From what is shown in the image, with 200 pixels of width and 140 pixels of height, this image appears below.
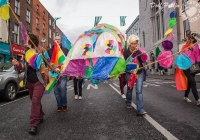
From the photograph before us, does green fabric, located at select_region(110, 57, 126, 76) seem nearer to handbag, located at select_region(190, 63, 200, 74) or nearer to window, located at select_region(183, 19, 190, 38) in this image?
handbag, located at select_region(190, 63, 200, 74)

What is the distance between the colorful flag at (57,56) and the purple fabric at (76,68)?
34 cm

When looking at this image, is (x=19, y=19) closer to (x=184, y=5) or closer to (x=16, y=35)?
(x=16, y=35)

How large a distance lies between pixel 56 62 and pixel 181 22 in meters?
23.3

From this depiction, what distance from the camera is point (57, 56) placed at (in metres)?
4.17

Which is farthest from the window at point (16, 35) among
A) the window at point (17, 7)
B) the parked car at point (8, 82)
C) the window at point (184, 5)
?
the window at point (184, 5)

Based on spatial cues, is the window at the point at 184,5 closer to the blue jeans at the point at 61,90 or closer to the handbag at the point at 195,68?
the handbag at the point at 195,68

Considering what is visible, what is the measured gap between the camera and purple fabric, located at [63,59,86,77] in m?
3.76

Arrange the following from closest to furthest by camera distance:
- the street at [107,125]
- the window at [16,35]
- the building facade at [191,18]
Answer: the street at [107,125], the building facade at [191,18], the window at [16,35]

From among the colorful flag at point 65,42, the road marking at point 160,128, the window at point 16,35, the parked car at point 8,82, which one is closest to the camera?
the road marking at point 160,128

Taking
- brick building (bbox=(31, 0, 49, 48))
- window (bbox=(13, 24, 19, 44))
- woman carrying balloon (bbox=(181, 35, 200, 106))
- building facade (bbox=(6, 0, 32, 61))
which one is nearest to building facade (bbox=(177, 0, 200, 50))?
woman carrying balloon (bbox=(181, 35, 200, 106))

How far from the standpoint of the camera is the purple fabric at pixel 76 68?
376 cm

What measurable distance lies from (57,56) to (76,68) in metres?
0.66

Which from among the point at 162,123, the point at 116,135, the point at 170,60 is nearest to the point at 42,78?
the point at 116,135

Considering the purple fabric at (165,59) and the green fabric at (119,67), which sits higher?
the purple fabric at (165,59)
